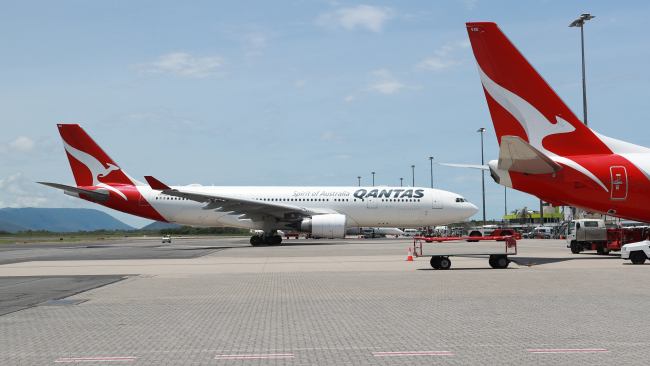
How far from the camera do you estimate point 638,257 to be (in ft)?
68.5

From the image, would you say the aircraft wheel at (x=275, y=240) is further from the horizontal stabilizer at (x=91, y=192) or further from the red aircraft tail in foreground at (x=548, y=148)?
the red aircraft tail in foreground at (x=548, y=148)

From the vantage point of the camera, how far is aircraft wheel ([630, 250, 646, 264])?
2086cm

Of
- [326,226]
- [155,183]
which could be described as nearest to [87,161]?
[155,183]

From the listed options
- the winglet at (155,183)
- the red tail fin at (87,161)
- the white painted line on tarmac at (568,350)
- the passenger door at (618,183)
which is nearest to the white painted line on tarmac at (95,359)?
the white painted line on tarmac at (568,350)

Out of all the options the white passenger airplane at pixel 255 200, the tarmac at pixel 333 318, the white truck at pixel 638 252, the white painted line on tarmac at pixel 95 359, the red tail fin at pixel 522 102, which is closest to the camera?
the white painted line on tarmac at pixel 95 359

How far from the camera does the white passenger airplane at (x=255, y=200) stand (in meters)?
44.0

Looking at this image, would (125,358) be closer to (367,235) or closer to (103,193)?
(103,193)

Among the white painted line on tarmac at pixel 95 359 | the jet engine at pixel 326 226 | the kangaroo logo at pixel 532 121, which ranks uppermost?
the kangaroo logo at pixel 532 121

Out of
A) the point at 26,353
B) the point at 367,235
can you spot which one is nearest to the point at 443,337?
the point at 26,353

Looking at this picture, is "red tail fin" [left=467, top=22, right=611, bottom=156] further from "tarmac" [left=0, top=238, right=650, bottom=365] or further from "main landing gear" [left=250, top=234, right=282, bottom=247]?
"main landing gear" [left=250, top=234, right=282, bottom=247]

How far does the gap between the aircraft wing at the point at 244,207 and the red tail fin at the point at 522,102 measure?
66.2 ft

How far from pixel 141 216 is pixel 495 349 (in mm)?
40025

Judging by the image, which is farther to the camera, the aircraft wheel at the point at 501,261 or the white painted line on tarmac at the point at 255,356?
the aircraft wheel at the point at 501,261

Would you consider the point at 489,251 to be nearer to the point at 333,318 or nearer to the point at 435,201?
the point at 333,318
